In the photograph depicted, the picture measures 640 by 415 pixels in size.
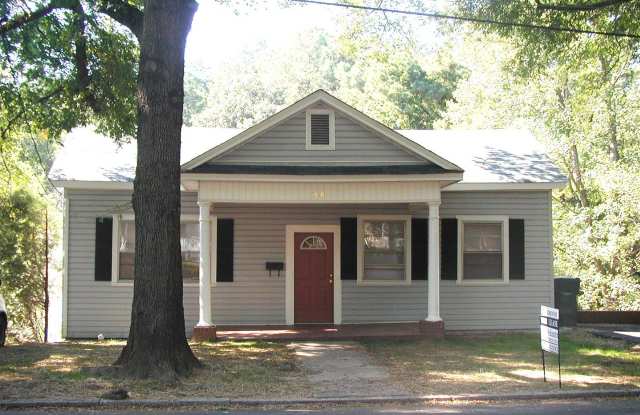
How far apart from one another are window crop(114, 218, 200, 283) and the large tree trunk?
5.37m

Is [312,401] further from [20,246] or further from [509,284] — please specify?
[20,246]

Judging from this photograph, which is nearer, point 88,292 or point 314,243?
point 88,292

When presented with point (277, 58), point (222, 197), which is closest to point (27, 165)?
point (222, 197)

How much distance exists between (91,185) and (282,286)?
15.9 ft

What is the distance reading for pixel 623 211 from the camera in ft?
82.1

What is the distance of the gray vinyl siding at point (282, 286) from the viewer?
56.2ft

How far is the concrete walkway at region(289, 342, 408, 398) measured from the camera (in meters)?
10.7

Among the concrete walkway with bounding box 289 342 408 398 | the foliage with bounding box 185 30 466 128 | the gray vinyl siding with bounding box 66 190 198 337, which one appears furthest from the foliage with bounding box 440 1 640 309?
the gray vinyl siding with bounding box 66 190 198 337

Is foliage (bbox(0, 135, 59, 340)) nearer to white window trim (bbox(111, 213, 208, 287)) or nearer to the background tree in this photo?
white window trim (bbox(111, 213, 208, 287))

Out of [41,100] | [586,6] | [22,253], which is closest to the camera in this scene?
[586,6]

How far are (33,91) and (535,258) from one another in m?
12.3

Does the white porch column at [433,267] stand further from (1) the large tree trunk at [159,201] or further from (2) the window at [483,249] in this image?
(1) the large tree trunk at [159,201]

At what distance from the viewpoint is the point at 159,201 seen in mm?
11672

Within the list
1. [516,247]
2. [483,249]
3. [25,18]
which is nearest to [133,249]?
[25,18]
